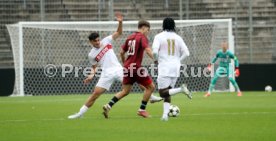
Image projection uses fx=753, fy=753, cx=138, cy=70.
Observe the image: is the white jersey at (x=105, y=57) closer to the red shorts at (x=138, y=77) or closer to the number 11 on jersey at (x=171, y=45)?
the red shorts at (x=138, y=77)

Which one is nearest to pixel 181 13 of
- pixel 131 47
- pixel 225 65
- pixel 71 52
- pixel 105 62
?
pixel 71 52

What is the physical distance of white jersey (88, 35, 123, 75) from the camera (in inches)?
619

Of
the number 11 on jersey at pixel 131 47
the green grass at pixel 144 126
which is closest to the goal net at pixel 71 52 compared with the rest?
the green grass at pixel 144 126

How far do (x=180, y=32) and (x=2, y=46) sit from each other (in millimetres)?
7176

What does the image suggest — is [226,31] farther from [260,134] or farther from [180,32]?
[260,134]

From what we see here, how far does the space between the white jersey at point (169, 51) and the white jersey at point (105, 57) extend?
5.88 feet

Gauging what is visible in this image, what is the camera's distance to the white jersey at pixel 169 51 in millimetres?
14180

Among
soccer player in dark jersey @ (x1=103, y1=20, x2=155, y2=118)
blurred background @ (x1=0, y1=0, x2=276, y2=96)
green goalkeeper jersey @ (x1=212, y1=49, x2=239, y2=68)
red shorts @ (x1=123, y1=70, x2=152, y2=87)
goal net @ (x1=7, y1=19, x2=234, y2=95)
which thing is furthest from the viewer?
blurred background @ (x1=0, y1=0, x2=276, y2=96)

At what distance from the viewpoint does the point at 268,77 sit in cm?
3122

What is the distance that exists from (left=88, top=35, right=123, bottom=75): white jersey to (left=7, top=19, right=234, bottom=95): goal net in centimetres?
1311

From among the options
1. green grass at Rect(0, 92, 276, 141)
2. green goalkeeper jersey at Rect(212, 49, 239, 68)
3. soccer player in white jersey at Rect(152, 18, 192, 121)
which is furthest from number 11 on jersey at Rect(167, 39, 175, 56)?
green goalkeeper jersey at Rect(212, 49, 239, 68)

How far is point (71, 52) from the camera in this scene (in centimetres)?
3000

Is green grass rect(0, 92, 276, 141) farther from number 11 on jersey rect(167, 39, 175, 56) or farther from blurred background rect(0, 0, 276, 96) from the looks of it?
blurred background rect(0, 0, 276, 96)

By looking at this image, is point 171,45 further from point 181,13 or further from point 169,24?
point 181,13
